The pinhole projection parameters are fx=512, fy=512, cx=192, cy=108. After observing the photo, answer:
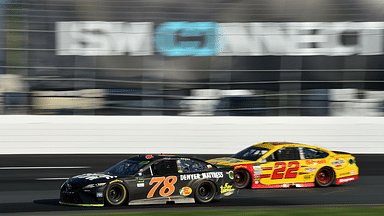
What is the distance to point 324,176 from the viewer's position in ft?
40.1

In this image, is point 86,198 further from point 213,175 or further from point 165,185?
point 213,175

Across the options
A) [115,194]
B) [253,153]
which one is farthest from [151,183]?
[253,153]

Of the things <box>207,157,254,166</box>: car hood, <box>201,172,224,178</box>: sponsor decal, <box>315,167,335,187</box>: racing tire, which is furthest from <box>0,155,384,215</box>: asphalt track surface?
<box>207,157,254,166</box>: car hood

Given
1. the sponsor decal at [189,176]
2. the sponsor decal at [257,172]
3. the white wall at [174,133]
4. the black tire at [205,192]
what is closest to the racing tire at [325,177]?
the sponsor decal at [257,172]

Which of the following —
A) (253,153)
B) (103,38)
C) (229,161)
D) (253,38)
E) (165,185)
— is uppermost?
(253,38)

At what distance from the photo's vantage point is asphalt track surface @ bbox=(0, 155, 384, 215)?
8984mm

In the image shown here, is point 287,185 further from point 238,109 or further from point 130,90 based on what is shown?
point 130,90

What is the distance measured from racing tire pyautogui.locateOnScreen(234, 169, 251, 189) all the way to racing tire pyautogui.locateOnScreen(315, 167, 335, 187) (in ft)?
5.90

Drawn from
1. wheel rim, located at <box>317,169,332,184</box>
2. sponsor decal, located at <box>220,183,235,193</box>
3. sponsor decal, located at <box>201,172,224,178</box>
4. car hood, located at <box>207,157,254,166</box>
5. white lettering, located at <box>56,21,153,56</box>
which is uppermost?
white lettering, located at <box>56,21,153,56</box>

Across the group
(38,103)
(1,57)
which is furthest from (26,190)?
(1,57)

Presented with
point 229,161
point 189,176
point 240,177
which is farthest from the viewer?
point 229,161

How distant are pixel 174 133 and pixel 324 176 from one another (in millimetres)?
7038

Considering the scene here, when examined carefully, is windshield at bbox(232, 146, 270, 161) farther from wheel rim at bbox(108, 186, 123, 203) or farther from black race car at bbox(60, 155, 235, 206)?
wheel rim at bbox(108, 186, 123, 203)

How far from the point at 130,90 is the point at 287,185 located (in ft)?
28.3
